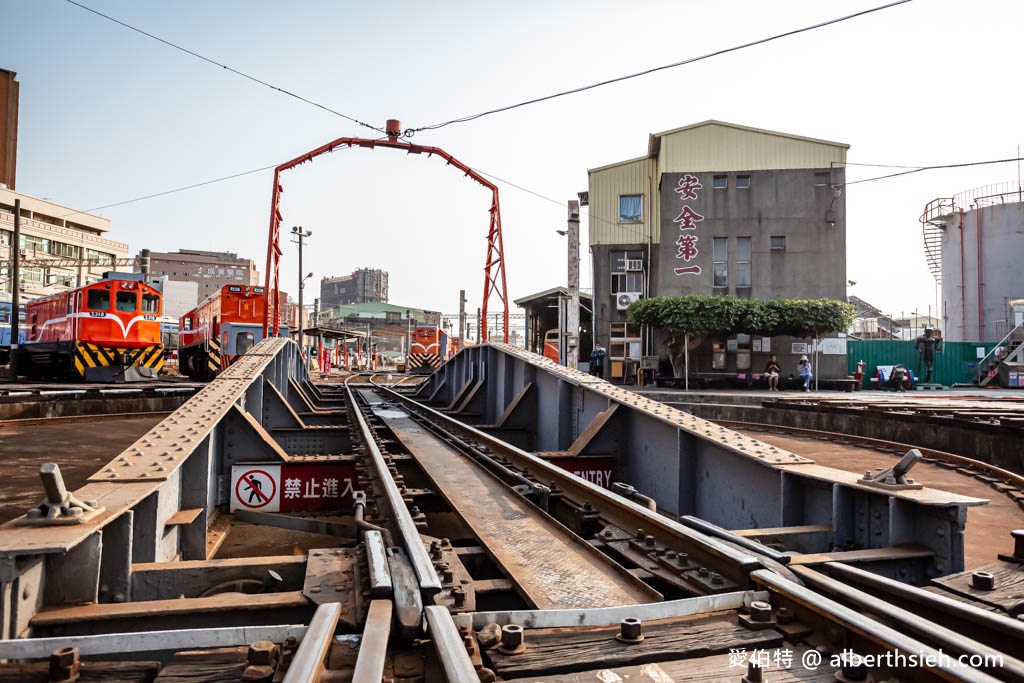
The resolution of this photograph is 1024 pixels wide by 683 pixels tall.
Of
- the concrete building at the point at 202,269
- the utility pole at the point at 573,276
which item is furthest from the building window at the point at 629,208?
the concrete building at the point at 202,269

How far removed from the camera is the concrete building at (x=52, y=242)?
49.4 meters

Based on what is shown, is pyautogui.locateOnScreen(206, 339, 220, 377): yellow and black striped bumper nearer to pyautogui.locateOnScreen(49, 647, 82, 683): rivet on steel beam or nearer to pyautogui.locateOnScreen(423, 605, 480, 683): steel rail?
pyautogui.locateOnScreen(49, 647, 82, 683): rivet on steel beam

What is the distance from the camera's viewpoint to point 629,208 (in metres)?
29.5

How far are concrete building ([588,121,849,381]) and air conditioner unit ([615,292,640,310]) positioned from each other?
0.05 meters

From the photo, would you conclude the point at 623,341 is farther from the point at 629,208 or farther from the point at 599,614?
the point at 599,614

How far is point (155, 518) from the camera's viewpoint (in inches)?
115

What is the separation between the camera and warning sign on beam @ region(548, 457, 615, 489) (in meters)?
5.55

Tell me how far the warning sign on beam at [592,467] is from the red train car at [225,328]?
14.0 meters

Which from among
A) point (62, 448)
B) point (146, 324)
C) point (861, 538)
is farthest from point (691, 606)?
point (146, 324)

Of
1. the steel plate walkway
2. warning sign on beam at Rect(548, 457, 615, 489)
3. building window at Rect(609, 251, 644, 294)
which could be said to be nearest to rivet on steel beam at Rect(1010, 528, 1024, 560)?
the steel plate walkway

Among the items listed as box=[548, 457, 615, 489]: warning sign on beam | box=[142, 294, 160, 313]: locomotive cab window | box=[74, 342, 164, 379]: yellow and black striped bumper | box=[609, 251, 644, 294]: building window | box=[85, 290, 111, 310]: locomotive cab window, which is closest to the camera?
box=[548, 457, 615, 489]: warning sign on beam

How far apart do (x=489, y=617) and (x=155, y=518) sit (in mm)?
1847

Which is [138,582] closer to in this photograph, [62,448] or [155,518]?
[155,518]

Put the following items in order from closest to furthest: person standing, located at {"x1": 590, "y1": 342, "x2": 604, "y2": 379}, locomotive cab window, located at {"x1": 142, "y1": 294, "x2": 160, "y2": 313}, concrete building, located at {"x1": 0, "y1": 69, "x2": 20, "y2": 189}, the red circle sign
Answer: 1. the red circle sign
2. locomotive cab window, located at {"x1": 142, "y1": 294, "x2": 160, "y2": 313}
3. person standing, located at {"x1": 590, "y1": 342, "x2": 604, "y2": 379}
4. concrete building, located at {"x1": 0, "y1": 69, "x2": 20, "y2": 189}
